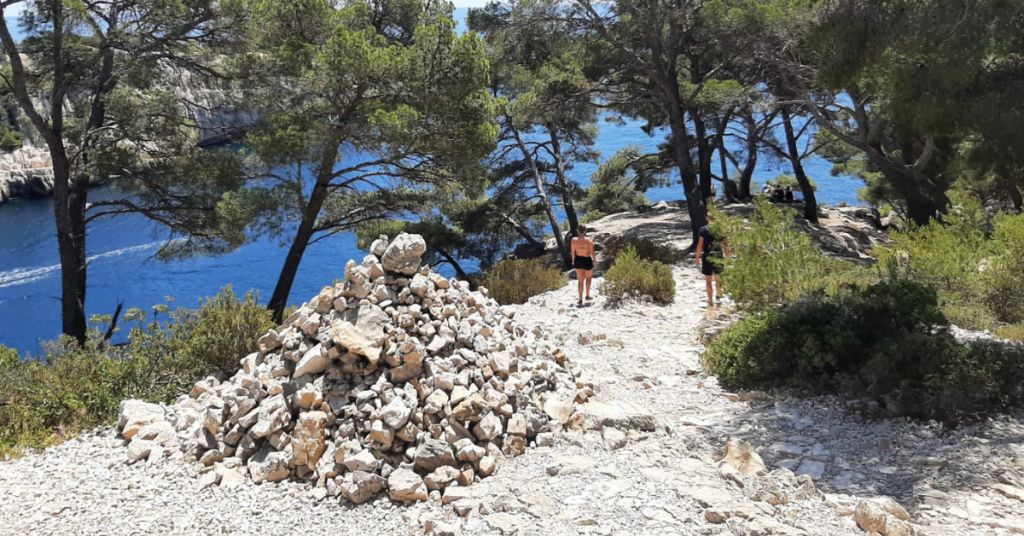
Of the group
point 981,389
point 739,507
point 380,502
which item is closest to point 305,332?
point 380,502

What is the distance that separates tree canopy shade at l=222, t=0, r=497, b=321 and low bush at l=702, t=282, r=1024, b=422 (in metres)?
6.96

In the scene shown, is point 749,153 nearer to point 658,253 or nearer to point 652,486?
point 658,253

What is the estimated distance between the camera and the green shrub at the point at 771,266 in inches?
314

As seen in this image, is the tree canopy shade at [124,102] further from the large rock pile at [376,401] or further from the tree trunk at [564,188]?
the tree trunk at [564,188]

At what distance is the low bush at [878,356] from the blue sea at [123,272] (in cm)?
1631

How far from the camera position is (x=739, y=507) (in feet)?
13.8

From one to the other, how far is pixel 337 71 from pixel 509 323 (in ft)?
22.4

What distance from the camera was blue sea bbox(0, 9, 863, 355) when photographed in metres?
23.4

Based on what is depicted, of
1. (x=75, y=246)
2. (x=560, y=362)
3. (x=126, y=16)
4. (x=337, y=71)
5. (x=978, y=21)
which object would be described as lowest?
(x=560, y=362)

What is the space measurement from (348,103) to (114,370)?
7.02 metres

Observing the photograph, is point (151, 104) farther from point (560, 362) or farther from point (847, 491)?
point (847, 491)

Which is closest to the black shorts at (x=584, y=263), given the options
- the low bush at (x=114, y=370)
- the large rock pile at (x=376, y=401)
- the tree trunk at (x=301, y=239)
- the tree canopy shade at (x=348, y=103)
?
the tree canopy shade at (x=348, y=103)

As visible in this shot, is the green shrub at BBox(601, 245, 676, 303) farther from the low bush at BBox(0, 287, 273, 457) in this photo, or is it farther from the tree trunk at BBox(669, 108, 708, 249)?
the tree trunk at BBox(669, 108, 708, 249)

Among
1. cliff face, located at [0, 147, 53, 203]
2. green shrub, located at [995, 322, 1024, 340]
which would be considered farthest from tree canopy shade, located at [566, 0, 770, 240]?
cliff face, located at [0, 147, 53, 203]
